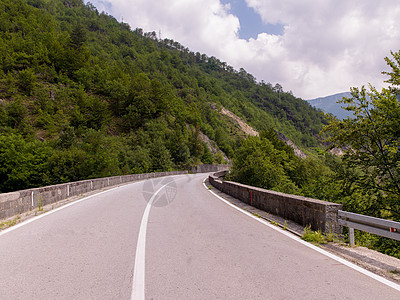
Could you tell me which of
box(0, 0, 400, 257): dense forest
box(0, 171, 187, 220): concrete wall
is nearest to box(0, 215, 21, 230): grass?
box(0, 171, 187, 220): concrete wall

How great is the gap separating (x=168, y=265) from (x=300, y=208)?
4.36m

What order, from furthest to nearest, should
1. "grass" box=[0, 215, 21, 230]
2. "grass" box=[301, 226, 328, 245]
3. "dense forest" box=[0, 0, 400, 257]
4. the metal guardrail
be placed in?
1. "dense forest" box=[0, 0, 400, 257]
2. "grass" box=[0, 215, 21, 230]
3. "grass" box=[301, 226, 328, 245]
4. the metal guardrail

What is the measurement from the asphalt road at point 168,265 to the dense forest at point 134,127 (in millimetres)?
4321

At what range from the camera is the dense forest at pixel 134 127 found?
38.8ft

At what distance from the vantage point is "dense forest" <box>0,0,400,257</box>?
11820 millimetres

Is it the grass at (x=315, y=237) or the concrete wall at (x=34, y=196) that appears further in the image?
the concrete wall at (x=34, y=196)

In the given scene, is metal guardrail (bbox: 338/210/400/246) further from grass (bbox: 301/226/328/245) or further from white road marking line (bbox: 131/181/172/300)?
white road marking line (bbox: 131/181/172/300)

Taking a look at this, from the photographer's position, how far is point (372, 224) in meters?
5.00

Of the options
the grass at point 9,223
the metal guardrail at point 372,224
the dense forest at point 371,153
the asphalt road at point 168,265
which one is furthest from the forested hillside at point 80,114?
the metal guardrail at point 372,224

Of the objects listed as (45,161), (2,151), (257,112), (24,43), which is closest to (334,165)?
(45,161)

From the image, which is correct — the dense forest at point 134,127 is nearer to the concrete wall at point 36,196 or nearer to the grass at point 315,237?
the grass at point 315,237

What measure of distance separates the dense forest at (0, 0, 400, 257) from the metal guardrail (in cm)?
263

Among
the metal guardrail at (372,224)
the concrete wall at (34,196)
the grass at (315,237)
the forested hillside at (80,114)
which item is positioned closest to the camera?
the metal guardrail at (372,224)

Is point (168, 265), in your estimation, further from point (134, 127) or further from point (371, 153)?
point (134, 127)
